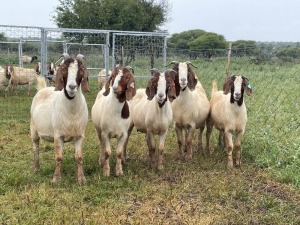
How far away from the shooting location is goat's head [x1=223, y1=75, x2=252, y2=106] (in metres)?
7.00

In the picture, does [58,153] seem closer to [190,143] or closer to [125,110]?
[125,110]

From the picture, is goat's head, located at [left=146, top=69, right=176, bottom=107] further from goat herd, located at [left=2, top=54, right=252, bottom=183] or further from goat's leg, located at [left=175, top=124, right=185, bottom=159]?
goat's leg, located at [left=175, top=124, right=185, bottom=159]

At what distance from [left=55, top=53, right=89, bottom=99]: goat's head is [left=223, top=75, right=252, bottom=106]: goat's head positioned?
254 centimetres

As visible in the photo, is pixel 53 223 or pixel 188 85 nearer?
pixel 53 223

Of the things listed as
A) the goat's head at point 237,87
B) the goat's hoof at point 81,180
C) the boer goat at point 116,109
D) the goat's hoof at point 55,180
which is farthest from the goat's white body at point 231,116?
the goat's hoof at point 55,180

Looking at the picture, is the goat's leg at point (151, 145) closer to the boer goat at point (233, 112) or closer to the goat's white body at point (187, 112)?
the goat's white body at point (187, 112)

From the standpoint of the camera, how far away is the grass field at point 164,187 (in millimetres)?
4965

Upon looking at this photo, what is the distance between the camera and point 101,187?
595 centimetres

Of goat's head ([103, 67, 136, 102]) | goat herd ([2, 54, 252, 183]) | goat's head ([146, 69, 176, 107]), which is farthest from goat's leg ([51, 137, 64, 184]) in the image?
goat's head ([146, 69, 176, 107])

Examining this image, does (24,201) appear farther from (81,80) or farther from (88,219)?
(81,80)

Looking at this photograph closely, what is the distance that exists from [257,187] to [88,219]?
2.61 meters

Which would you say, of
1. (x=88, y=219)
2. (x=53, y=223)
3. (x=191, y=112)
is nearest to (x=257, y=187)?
(x=191, y=112)

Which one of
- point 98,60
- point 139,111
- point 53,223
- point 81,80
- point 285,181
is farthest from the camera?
point 98,60

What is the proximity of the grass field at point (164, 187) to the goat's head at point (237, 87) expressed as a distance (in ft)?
3.83
